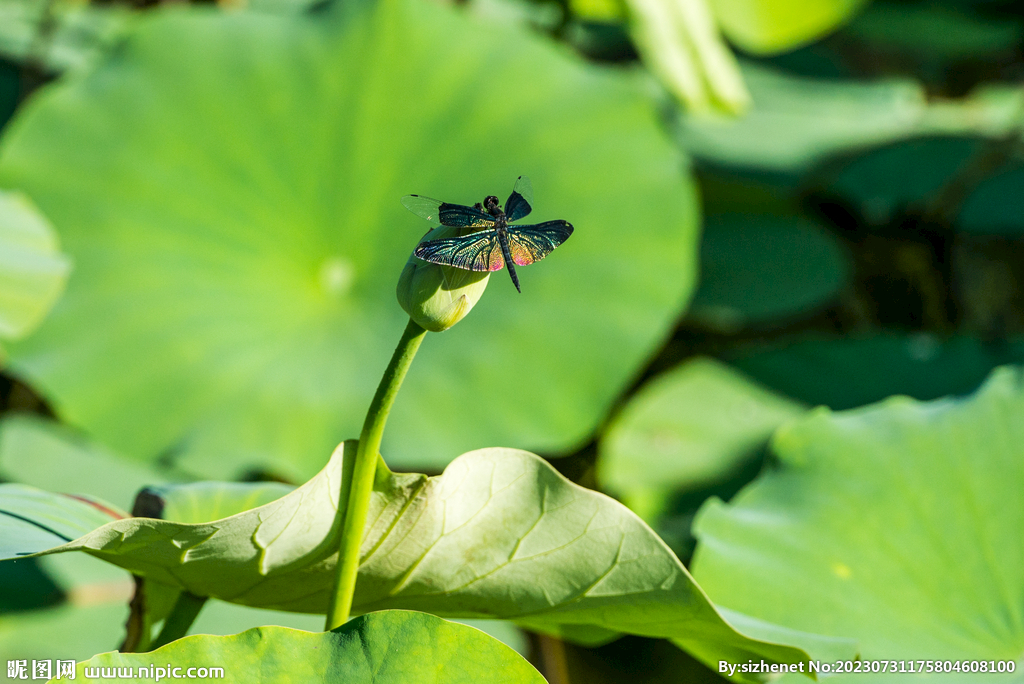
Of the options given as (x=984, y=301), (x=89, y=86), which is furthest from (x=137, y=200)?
(x=984, y=301)

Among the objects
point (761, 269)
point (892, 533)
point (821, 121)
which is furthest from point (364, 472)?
point (821, 121)

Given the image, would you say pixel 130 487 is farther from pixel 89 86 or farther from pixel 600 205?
pixel 600 205

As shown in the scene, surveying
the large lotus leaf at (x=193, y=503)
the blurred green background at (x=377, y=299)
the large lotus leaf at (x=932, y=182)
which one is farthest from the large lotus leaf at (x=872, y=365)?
the large lotus leaf at (x=193, y=503)

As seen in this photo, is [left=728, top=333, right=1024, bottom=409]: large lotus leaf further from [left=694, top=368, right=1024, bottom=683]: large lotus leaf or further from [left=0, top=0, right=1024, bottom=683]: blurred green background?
[left=694, top=368, right=1024, bottom=683]: large lotus leaf

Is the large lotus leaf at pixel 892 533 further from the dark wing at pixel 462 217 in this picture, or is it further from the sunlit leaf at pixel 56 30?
the sunlit leaf at pixel 56 30

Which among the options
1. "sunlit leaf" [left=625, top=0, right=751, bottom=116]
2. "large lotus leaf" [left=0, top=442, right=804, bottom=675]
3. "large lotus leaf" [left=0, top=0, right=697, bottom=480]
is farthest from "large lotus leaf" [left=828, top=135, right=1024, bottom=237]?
"large lotus leaf" [left=0, top=442, right=804, bottom=675]

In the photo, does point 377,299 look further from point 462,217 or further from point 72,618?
point 462,217
